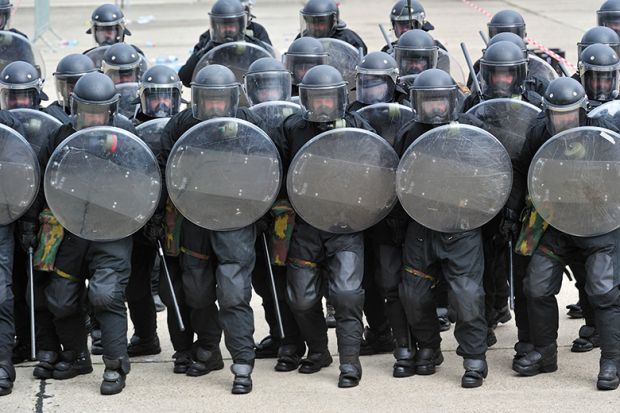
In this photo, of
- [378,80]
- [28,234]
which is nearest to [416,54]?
[378,80]

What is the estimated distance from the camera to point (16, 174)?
787 centimetres

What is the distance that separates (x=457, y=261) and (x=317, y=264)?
2.71ft

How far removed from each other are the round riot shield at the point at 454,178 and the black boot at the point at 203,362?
1.52 meters

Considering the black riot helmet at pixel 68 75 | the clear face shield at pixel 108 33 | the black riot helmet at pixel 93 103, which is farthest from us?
the clear face shield at pixel 108 33

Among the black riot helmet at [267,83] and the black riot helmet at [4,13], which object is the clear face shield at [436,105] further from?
the black riot helmet at [4,13]

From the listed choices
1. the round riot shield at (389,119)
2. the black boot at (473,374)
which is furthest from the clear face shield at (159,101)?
the black boot at (473,374)

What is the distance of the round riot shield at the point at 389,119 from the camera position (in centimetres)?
845

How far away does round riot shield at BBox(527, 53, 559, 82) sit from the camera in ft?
32.9

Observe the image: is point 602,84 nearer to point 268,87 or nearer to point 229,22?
point 268,87

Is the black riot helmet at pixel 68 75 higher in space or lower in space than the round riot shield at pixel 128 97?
higher

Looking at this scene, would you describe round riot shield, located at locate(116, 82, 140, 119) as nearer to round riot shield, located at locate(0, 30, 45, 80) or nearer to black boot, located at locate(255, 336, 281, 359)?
black boot, located at locate(255, 336, 281, 359)

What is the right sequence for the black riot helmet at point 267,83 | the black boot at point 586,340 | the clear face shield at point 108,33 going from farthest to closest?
the clear face shield at point 108,33, the black riot helmet at point 267,83, the black boot at point 586,340

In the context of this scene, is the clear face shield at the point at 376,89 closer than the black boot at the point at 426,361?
No

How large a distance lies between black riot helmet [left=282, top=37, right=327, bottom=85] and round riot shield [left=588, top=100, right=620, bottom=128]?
231cm
